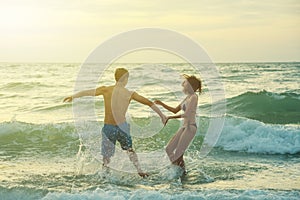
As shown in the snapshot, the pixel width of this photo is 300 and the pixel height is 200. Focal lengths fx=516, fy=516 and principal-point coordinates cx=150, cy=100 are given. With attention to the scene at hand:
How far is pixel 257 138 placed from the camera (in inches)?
520

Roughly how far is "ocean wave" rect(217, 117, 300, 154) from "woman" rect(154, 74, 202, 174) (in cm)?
403

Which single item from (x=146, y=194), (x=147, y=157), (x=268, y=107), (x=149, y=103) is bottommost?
(x=147, y=157)

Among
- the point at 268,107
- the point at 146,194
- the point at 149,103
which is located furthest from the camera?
the point at 268,107

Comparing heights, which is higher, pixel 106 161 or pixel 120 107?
pixel 120 107

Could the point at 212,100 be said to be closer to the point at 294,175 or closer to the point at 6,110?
the point at 6,110

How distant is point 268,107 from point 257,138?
25.0 feet

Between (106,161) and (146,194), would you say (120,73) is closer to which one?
(106,161)

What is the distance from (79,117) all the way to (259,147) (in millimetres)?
6879

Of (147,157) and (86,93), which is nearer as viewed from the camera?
(86,93)

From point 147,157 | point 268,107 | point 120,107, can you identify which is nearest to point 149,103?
point 120,107

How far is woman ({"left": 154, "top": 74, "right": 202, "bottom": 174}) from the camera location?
8.17 metres

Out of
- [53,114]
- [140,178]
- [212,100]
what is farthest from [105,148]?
[212,100]

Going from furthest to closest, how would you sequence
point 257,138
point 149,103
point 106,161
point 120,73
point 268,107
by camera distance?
point 268,107, point 257,138, point 106,161, point 120,73, point 149,103


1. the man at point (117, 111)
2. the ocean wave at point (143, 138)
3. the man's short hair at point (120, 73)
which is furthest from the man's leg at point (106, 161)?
the ocean wave at point (143, 138)
